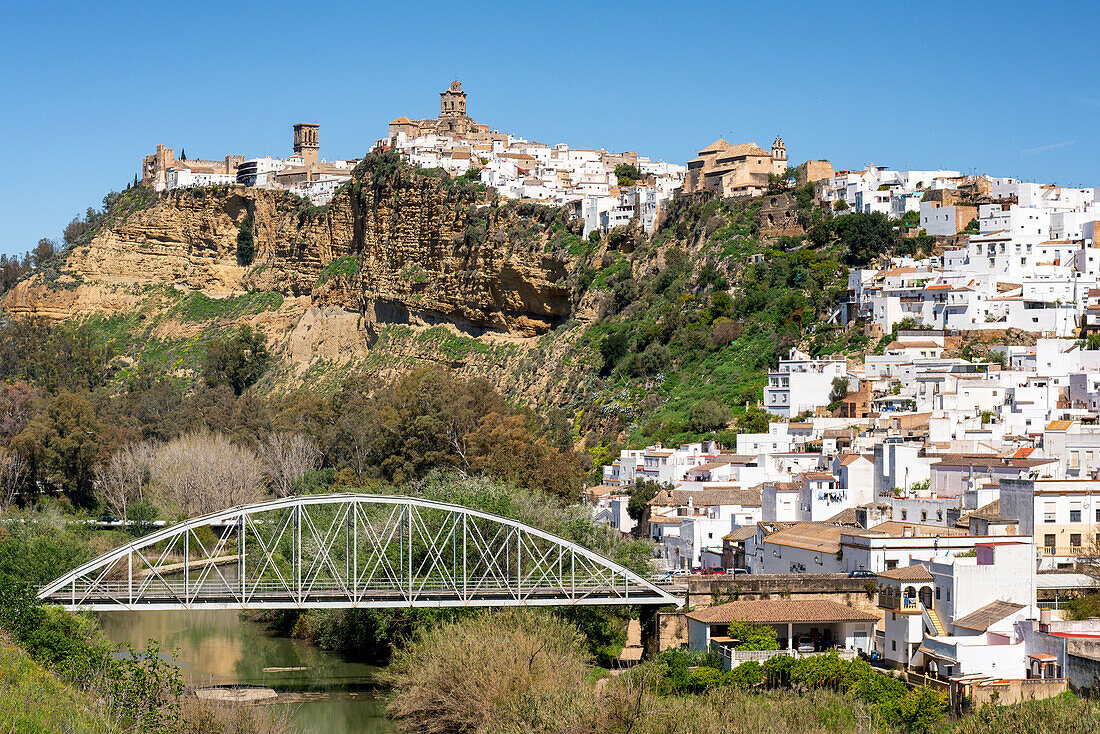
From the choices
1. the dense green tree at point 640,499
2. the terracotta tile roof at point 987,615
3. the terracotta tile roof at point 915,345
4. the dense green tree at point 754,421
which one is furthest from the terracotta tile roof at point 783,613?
the terracotta tile roof at point 915,345

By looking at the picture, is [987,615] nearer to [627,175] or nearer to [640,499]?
[640,499]

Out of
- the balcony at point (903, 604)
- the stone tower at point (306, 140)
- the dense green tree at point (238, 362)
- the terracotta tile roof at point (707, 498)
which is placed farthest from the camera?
the stone tower at point (306, 140)

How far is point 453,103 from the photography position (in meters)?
115

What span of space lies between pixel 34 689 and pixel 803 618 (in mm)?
16047

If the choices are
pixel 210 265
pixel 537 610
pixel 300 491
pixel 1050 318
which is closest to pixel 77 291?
pixel 210 265

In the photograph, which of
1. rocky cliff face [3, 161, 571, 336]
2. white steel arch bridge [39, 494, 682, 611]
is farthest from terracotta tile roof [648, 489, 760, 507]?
rocky cliff face [3, 161, 571, 336]

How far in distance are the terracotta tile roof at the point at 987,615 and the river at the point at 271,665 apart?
12.2 m

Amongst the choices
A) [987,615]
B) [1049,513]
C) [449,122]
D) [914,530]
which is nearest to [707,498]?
[914,530]

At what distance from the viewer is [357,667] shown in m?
38.2

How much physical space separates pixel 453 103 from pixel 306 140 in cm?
1222

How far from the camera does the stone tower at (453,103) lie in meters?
115

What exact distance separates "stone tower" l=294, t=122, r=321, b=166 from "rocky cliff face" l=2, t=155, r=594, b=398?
445 inches

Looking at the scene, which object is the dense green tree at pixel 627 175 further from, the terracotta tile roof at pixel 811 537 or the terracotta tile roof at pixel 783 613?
the terracotta tile roof at pixel 783 613

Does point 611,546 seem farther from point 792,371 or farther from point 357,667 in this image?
point 792,371
